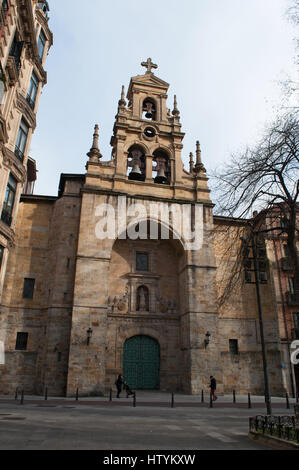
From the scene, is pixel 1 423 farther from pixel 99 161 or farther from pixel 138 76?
pixel 138 76

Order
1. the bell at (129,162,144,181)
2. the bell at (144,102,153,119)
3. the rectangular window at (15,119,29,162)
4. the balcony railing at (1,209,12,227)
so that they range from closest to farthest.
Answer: the balcony railing at (1,209,12,227) < the rectangular window at (15,119,29,162) < the bell at (129,162,144,181) < the bell at (144,102,153,119)

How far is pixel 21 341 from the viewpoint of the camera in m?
21.6

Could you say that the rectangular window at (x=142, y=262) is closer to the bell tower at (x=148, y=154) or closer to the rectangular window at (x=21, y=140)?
the bell tower at (x=148, y=154)

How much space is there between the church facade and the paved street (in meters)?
6.97

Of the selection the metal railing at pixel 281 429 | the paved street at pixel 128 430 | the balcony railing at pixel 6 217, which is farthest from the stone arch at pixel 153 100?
the metal railing at pixel 281 429

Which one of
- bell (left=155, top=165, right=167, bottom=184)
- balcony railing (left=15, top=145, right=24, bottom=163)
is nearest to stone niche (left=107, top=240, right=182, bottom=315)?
bell (left=155, top=165, right=167, bottom=184)

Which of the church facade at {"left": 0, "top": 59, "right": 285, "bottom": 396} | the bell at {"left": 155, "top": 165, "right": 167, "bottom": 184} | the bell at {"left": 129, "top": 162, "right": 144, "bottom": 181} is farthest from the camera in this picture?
the bell at {"left": 155, "top": 165, "right": 167, "bottom": 184}

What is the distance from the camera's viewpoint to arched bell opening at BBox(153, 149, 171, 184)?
26.3 meters

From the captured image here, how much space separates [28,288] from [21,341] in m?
3.38

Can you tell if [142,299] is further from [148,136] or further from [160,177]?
[148,136]

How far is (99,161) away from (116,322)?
453 inches

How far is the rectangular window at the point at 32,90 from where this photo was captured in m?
19.4

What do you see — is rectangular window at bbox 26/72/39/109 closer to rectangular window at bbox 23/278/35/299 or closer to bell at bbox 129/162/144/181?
bell at bbox 129/162/144/181
